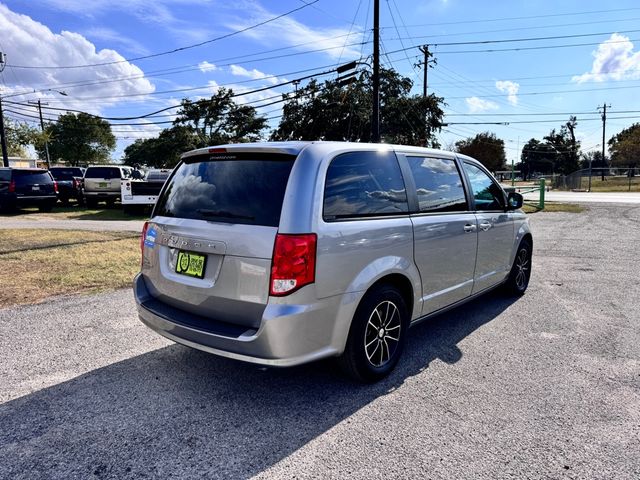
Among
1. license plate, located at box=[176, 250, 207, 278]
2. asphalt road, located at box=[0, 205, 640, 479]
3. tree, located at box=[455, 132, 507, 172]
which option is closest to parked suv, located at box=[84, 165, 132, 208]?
asphalt road, located at box=[0, 205, 640, 479]

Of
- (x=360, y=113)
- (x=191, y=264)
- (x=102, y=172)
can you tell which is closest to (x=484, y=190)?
(x=191, y=264)

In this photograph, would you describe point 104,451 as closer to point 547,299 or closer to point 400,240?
point 400,240

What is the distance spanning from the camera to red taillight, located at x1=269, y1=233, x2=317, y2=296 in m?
2.76

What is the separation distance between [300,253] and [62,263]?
659cm

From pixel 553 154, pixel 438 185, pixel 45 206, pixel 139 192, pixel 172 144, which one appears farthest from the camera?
pixel 553 154

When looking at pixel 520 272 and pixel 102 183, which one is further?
pixel 102 183

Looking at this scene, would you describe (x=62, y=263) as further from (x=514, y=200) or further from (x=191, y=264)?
(x=514, y=200)

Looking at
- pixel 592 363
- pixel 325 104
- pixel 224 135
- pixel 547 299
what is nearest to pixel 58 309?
pixel 592 363

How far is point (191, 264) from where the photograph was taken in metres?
3.18

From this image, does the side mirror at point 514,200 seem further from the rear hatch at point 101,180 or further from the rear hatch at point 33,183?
the rear hatch at point 101,180

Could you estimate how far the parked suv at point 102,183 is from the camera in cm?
1922

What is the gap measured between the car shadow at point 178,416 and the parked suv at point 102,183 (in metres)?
17.3

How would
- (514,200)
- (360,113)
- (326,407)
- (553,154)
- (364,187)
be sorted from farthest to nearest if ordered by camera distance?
(553,154) < (360,113) < (514,200) < (364,187) < (326,407)

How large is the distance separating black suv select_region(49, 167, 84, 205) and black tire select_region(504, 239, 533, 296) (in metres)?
19.8
